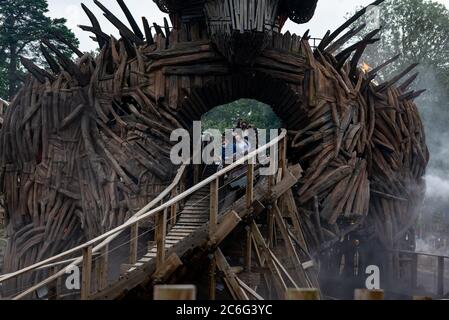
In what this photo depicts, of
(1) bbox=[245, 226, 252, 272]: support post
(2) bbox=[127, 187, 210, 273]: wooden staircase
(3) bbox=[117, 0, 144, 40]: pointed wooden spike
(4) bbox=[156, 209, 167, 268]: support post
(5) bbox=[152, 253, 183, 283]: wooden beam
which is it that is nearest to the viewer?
(4) bbox=[156, 209, 167, 268]: support post

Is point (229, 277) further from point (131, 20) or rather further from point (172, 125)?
point (131, 20)

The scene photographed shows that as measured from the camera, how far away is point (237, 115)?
3186cm

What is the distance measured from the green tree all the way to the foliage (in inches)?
302

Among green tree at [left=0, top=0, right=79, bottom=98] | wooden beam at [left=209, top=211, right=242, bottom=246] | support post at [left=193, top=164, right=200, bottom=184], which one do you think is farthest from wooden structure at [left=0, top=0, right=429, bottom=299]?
green tree at [left=0, top=0, right=79, bottom=98]

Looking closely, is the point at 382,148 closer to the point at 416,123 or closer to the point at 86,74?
the point at 416,123

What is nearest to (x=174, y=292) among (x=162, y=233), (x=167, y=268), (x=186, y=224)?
(x=162, y=233)

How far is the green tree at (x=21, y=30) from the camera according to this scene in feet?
95.2

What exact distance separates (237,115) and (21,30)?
11.2 m

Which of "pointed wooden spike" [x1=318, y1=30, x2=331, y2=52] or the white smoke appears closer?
"pointed wooden spike" [x1=318, y1=30, x2=331, y2=52]

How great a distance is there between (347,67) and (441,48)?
18.9 m

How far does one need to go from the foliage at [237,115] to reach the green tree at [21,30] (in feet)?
25.2

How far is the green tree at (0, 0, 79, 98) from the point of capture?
29.0 m

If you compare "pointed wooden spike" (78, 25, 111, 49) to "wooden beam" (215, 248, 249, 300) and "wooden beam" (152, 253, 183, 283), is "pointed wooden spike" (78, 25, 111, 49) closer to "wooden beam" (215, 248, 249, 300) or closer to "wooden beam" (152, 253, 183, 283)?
"wooden beam" (215, 248, 249, 300)

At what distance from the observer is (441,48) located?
2919 cm
